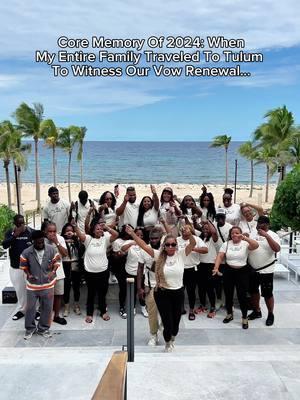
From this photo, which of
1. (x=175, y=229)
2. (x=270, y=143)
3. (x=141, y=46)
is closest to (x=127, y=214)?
(x=175, y=229)

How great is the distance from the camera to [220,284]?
741cm

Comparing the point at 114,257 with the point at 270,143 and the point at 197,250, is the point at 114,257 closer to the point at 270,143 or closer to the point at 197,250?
the point at 197,250

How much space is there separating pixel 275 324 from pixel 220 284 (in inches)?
40.6

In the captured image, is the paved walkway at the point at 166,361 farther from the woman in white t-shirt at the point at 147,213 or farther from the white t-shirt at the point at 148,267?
the woman in white t-shirt at the point at 147,213

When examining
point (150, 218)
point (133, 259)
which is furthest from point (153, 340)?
point (150, 218)

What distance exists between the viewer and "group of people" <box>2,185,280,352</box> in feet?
20.5

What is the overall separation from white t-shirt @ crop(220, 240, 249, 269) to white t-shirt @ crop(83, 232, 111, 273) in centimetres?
177

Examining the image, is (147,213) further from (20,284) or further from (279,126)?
(279,126)

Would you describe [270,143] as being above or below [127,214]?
above

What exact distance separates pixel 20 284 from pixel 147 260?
2.14 m

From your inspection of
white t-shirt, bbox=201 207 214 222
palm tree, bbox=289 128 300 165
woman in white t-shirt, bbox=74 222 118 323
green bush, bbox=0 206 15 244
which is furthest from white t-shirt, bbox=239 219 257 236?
palm tree, bbox=289 128 300 165

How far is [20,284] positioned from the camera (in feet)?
23.2

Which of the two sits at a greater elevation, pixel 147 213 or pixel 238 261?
pixel 147 213

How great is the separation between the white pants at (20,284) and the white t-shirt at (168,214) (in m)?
2.44
